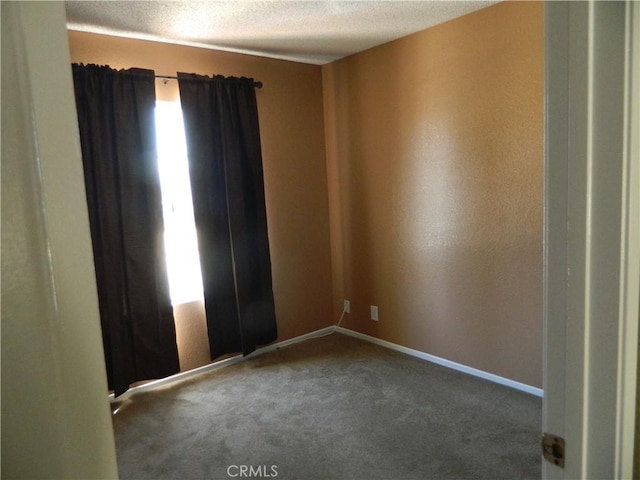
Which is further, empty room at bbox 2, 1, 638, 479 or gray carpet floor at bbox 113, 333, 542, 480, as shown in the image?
empty room at bbox 2, 1, 638, 479

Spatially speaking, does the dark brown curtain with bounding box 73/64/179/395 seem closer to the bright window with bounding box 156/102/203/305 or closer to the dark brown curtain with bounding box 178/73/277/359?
the bright window with bounding box 156/102/203/305

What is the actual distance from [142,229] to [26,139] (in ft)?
9.54

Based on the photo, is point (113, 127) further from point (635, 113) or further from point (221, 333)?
point (635, 113)

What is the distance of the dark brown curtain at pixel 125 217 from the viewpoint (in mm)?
2910

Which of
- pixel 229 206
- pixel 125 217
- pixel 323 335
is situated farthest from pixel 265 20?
pixel 323 335

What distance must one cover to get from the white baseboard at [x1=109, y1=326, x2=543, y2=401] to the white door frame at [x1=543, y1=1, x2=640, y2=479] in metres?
2.36

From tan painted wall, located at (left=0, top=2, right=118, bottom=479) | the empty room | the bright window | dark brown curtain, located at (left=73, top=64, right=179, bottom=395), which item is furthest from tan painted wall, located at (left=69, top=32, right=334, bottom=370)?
tan painted wall, located at (left=0, top=2, right=118, bottom=479)

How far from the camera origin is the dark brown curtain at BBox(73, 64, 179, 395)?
2.91m

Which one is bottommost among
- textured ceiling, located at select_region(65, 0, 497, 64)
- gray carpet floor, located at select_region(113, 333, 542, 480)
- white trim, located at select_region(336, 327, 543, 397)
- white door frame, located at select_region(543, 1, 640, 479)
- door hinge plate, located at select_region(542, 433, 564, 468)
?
gray carpet floor, located at select_region(113, 333, 542, 480)

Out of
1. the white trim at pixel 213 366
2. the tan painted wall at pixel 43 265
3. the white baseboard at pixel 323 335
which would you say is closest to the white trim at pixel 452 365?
the white baseboard at pixel 323 335

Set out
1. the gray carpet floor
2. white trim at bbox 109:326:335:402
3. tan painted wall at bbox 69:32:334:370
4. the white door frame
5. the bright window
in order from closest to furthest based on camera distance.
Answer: the white door frame, the gray carpet floor, white trim at bbox 109:326:335:402, the bright window, tan painted wall at bbox 69:32:334:370

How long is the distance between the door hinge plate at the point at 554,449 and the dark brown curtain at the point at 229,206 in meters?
2.93

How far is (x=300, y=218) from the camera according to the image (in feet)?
13.3

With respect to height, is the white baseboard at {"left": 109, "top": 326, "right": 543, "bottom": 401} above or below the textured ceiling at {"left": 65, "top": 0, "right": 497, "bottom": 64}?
below
